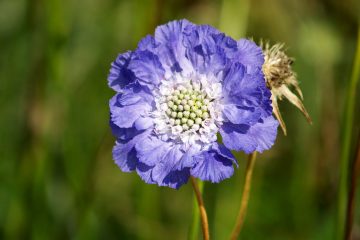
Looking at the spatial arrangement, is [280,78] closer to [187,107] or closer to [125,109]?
[187,107]

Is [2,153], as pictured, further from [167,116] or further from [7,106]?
[167,116]

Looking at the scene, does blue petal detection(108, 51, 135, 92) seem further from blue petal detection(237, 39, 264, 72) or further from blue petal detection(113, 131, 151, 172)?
blue petal detection(237, 39, 264, 72)

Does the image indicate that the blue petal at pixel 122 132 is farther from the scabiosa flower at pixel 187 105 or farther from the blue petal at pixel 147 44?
the blue petal at pixel 147 44

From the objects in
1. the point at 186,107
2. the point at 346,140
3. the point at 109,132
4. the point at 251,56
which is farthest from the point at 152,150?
the point at 109,132

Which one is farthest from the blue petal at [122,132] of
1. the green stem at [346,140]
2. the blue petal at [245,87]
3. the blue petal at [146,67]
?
the green stem at [346,140]

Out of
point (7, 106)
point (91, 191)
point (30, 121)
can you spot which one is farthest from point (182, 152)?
point (7, 106)

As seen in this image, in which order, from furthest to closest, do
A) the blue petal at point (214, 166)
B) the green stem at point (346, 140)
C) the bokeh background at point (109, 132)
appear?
the bokeh background at point (109, 132)
the green stem at point (346, 140)
the blue petal at point (214, 166)

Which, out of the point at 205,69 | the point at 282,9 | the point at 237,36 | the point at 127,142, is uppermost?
the point at 282,9
